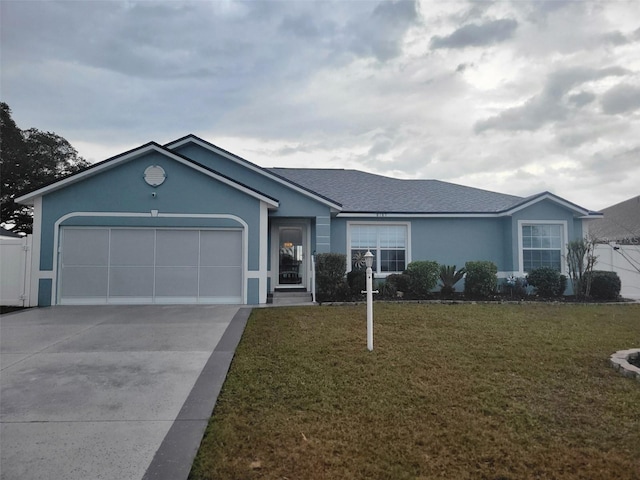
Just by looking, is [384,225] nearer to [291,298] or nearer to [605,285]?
[291,298]

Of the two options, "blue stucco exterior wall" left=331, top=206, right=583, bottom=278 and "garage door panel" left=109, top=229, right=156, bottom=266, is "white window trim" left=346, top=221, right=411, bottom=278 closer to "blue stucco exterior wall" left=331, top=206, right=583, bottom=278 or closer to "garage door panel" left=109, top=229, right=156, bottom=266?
"blue stucco exterior wall" left=331, top=206, right=583, bottom=278

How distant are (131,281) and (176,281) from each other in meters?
1.33

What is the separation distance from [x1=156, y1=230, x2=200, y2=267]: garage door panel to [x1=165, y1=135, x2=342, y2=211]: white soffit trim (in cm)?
326

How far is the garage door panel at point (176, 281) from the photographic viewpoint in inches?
450

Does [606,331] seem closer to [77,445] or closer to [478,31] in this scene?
[478,31]

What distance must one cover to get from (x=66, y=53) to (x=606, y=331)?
16.3 m

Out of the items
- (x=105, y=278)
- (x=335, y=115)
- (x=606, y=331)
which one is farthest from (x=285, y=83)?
(x=606, y=331)

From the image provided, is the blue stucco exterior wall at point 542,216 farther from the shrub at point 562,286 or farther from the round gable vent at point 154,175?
the round gable vent at point 154,175

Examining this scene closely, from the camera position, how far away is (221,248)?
38.2ft

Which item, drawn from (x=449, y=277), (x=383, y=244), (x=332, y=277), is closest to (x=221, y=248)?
(x=332, y=277)

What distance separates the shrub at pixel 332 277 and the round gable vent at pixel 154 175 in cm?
541

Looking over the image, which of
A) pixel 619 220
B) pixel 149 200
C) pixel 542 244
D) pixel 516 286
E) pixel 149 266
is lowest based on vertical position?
pixel 516 286

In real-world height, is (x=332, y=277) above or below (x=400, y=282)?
above

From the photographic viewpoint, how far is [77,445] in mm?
3211
